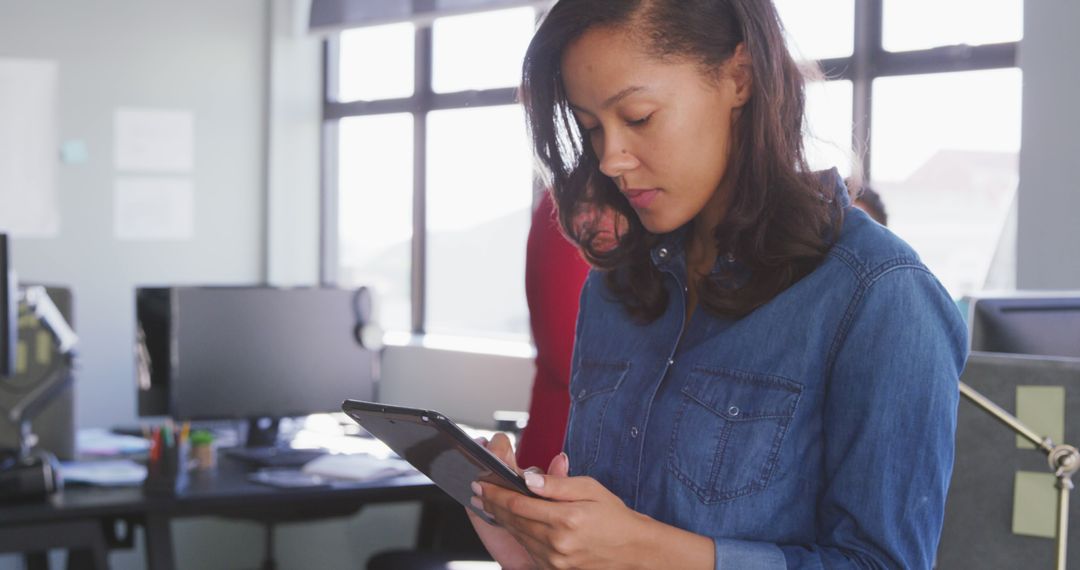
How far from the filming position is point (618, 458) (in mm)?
1146

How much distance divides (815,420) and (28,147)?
4106 millimetres

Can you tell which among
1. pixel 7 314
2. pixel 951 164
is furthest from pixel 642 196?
pixel 951 164

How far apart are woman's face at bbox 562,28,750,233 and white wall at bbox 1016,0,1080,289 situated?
1758 millimetres

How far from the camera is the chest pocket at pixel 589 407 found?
1194 mm

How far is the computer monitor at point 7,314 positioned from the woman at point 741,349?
1932mm

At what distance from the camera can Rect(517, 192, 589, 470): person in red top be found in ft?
6.50

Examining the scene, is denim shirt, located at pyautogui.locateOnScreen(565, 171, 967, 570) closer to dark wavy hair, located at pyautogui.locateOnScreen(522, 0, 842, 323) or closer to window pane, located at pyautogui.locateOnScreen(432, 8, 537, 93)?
dark wavy hair, located at pyautogui.locateOnScreen(522, 0, 842, 323)

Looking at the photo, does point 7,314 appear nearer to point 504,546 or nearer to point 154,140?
point 504,546

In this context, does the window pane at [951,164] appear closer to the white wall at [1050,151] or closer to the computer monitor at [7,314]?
the white wall at [1050,151]

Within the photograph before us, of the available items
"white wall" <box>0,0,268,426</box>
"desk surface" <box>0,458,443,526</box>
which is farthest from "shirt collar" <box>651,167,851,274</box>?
"white wall" <box>0,0,268,426</box>

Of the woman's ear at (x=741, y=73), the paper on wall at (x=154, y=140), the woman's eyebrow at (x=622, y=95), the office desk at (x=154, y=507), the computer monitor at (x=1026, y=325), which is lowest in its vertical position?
the office desk at (x=154, y=507)

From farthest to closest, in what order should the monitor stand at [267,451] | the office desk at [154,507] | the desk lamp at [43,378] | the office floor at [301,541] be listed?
the office floor at [301,541] < the monitor stand at [267,451] < the desk lamp at [43,378] < the office desk at [154,507]

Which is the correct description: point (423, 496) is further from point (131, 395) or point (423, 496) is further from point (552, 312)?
point (131, 395)

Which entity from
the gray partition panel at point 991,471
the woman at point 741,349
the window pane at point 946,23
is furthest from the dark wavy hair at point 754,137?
the window pane at point 946,23
